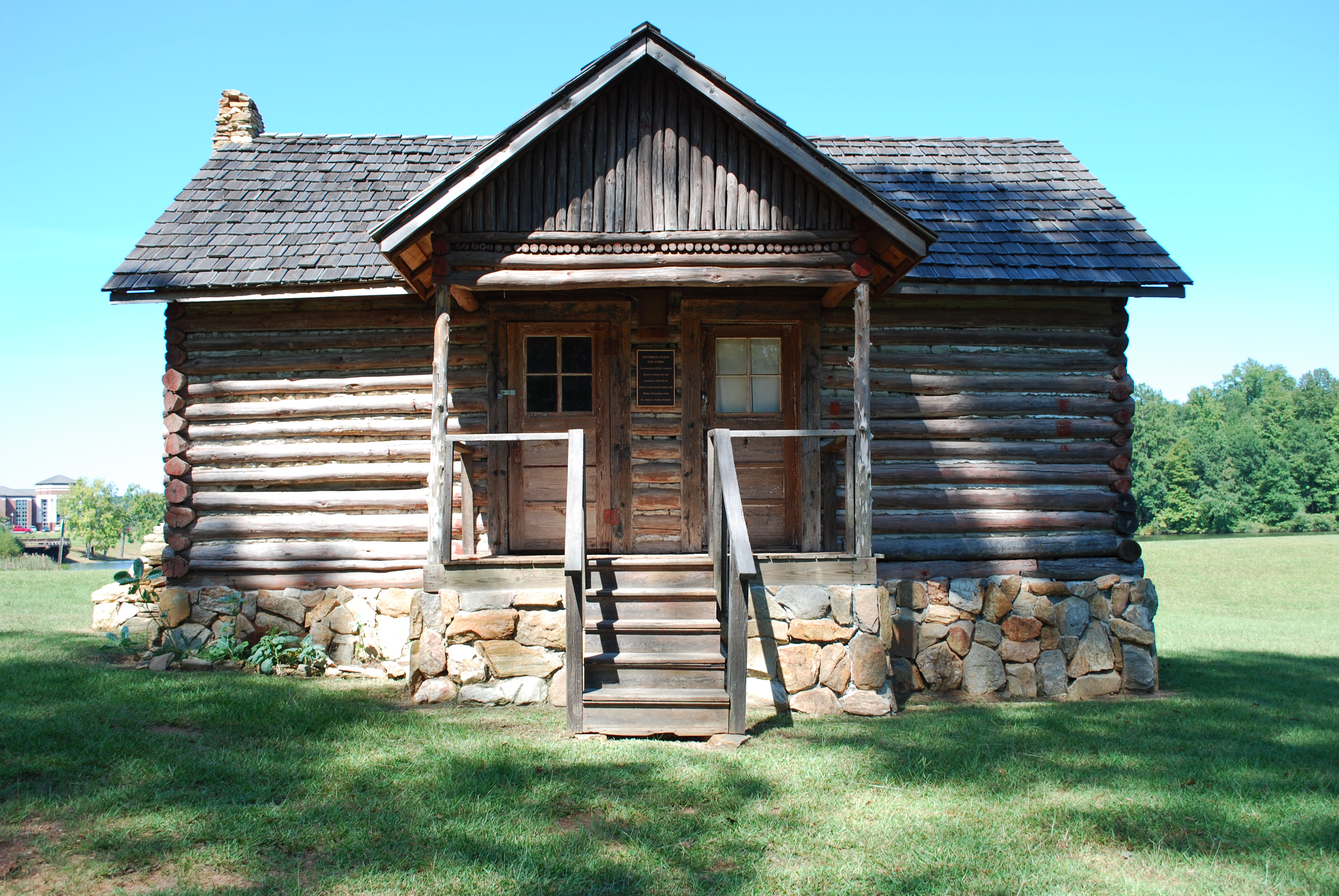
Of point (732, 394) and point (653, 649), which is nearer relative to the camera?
point (653, 649)

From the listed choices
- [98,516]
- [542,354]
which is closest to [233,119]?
[542,354]

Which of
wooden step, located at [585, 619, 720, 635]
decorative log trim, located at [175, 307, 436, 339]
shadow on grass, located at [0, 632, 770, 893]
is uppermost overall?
decorative log trim, located at [175, 307, 436, 339]

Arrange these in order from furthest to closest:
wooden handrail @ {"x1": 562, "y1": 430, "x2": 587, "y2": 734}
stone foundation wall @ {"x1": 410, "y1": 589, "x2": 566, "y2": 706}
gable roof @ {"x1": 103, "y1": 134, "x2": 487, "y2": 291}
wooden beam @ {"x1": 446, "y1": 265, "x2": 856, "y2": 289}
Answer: gable roof @ {"x1": 103, "y1": 134, "x2": 487, "y2": 291}, wooden beam @ {"x1": 446, "y1": 265, "x2": 856, "y2": 289}, stone foundation wall @ {"x1": 410, "y1": 589, "x2": 566, "y2": 706}, wooden handrail @ {"x1": 562, "y1": 430, "x2": 587, "y2": 734}

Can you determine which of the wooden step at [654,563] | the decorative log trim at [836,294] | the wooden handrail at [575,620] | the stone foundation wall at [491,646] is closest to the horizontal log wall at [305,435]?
the stone foundation wall at [491,646]

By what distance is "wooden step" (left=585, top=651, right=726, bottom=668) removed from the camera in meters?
6.76

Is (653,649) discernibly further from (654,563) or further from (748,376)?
(748,376)

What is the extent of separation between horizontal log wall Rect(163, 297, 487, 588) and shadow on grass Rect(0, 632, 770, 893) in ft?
7.51

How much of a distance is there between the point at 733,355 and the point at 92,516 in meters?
64.5

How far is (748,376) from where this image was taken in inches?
370

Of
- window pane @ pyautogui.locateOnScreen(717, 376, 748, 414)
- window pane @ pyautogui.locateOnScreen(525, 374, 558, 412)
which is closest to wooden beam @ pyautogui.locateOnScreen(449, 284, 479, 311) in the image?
window pane @ pyautogui.locateOnScreen(525, 374, 558, 412)

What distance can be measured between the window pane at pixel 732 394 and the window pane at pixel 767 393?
3.5 inches

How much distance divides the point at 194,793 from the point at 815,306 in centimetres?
671

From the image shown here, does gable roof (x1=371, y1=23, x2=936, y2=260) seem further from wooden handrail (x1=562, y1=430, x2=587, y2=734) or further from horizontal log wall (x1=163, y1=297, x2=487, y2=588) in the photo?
wooden handrail (x1=562, y1=430, x2=587, y2=734)

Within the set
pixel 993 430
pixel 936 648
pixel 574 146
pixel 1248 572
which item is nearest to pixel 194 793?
pixel 574 146
